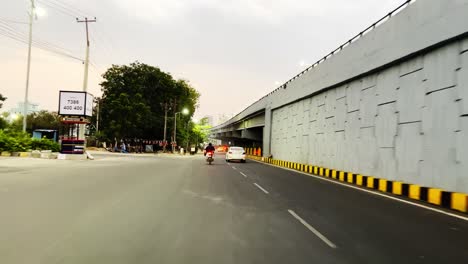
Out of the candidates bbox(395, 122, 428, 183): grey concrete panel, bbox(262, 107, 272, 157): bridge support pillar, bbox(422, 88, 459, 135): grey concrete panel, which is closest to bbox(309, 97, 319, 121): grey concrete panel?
bbox(395, 122, 428, 183): grey concrete panel

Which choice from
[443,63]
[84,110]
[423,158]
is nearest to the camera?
[443,63]

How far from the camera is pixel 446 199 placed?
34.2 feet

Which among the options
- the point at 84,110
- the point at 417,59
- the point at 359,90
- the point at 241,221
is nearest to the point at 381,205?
the point at 241,221

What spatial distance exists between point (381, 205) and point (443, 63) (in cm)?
505

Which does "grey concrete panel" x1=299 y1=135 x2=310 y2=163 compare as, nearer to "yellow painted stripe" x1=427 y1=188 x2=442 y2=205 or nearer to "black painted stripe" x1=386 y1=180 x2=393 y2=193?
"black painted stripe" x1=386 y1=180 x2=393 y2=193

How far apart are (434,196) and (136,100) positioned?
2304 inches

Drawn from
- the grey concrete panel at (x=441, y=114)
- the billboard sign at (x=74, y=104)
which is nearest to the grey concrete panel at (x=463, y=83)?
the grey concrete panel at (x=441, y=114)

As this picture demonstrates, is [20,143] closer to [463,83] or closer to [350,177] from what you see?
[350,177]

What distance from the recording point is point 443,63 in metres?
11.5

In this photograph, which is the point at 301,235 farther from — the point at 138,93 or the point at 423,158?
the point at 138,93

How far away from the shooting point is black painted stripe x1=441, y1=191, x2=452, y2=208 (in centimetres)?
1027

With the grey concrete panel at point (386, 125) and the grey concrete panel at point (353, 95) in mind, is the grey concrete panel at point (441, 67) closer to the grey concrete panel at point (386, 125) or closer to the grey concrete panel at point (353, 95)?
the grey concrete panel at point (386, 125)

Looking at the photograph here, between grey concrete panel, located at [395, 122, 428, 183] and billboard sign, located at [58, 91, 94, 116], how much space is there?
95.2 feet

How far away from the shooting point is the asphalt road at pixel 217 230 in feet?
16.5
